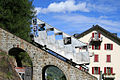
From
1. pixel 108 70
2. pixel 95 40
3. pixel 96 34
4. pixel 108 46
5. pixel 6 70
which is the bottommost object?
pixel 108 70

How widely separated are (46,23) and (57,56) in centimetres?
426

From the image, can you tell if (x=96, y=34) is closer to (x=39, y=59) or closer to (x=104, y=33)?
(x=104, y=33)

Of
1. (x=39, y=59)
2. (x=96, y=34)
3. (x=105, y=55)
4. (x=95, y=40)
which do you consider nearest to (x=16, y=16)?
(x=39, y=59)

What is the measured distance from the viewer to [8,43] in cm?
2369

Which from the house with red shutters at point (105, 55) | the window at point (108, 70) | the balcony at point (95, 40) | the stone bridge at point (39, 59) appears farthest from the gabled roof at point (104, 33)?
the stone bridge at point (39, 59)

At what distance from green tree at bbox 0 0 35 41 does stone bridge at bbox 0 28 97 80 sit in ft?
22.1

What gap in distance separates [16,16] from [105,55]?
25.0m

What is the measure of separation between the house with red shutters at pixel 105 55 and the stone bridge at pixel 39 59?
25868 millimetres

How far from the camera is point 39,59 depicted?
77.7 ft

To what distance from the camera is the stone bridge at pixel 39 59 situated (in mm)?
23469

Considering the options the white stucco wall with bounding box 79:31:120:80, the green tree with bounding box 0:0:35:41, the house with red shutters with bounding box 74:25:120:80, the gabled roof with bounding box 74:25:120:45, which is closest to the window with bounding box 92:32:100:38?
the house with red shutters with bounding box 74:25:120:80

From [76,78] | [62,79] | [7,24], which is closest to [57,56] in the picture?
[76,78]

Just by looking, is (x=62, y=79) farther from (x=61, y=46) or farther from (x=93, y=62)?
(x=61, y=46)

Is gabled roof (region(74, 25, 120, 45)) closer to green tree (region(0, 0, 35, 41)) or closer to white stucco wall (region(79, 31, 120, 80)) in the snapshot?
white stucco wall (region(79, 31, 120, 80))
